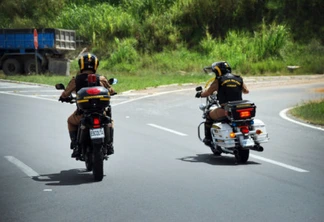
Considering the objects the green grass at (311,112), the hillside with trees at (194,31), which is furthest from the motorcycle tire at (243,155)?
the hillside with trees at (194,31)

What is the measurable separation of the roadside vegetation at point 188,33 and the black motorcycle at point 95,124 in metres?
24.6

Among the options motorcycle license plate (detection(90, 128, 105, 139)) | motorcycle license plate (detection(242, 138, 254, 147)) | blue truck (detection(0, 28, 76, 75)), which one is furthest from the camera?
blue truck (detection(0, 28, 76, 75))

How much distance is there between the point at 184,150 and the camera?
13.9 m

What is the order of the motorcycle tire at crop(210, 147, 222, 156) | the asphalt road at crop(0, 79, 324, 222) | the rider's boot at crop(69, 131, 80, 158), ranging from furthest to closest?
the motorcycle tire at crop(210, 147, 222, 156), the rider's boot at crop(69, 131, 80, 158), the asphalt road at crop(0, 79, 324, 222)

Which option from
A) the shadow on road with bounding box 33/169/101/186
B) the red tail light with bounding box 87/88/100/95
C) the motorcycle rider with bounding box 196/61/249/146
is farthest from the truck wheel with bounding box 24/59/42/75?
the red tail light with bounding box 87/88/100/95

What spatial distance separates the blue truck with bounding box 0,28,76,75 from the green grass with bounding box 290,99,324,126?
61.3 ft

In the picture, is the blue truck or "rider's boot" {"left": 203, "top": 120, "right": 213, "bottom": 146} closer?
"rider's boot" {"left": 203, "top": 120, "right": 213, "bottom": 146}

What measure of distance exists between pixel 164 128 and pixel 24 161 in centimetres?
563

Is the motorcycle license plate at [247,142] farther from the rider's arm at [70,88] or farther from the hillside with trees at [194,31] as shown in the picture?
the hillside with trees at [194,31]

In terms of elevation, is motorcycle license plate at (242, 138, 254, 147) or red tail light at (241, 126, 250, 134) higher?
red tail light at (241, 126, 250, 134)

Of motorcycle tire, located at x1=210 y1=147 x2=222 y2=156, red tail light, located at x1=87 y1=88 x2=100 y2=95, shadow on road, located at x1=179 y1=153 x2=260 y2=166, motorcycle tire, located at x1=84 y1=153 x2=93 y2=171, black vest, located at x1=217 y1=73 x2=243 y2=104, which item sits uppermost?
red tail light, located at x1=87 y1=88 x2=100 y2=95

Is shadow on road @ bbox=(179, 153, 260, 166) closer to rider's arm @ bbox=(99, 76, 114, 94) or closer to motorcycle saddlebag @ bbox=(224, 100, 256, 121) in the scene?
motorcycle saddlebag @ bbox=(224, 100, 256, 121)

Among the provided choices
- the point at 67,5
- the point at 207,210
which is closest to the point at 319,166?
the point at 207,210

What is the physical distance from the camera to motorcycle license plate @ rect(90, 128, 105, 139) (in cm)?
1023
